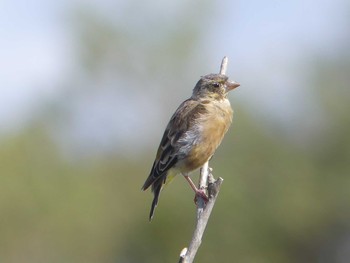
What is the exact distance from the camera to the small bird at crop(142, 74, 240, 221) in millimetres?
9188

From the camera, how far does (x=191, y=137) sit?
30.6ft

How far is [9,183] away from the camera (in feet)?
89.5

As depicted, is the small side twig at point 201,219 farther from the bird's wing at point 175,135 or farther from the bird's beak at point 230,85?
the bird's beak at point 230,85

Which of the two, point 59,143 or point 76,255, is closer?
point 76,255

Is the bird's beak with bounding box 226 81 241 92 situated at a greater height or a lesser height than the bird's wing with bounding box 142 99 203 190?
greater

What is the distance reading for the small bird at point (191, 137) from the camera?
919cm

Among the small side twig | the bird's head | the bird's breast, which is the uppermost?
the bird's head

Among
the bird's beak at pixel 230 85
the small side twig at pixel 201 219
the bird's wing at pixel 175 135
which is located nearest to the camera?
the small side twig at pixel 201 219

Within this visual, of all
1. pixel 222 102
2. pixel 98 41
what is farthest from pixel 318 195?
pixel 222 102

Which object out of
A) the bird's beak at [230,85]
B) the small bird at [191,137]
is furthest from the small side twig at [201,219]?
the bird's beak at [230,85]

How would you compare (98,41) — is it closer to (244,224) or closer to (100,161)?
(100,161)

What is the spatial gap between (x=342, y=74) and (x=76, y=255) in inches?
306

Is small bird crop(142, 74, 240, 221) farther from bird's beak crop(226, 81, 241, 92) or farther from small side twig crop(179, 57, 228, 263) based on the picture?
Answer: small side twig crop(179, 57, 228, 263)

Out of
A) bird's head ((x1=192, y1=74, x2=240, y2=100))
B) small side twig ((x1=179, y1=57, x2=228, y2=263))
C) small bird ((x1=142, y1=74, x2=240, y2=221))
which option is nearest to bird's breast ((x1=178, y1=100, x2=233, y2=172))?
small bird ((x1=142, y1=74, x2=240, y2=221))
